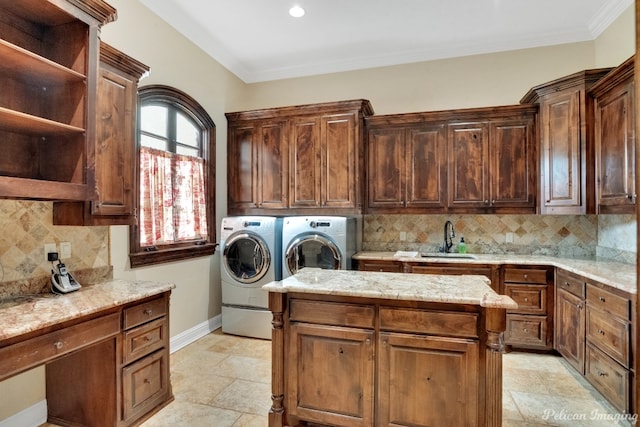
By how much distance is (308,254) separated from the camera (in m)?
3.75

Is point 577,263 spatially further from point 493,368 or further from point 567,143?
point 493,368

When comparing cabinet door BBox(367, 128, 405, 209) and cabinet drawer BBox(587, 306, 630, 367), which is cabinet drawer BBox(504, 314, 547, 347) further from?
cabinet door BBox(367, 128, 405, 209)

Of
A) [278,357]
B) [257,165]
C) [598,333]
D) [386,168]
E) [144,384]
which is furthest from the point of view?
[257,165]

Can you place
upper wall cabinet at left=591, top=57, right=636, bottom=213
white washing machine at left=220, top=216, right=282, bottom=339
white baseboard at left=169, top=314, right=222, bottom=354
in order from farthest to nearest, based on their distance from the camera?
1. white washing machine at left=220, top=216, right=282, bottom=339
2. white baseboard at left=169, top=314, right=222, bottom=354
3. upper wall cabinet at left=591, top=57, right=636, bottom=213

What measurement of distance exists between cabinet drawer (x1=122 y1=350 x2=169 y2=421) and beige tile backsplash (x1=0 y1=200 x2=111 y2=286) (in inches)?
34.1

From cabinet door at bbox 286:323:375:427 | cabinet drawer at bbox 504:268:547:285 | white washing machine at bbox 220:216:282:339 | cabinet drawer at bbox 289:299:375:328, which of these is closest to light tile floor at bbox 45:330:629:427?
white washing machine at bbox 220:216:282:339

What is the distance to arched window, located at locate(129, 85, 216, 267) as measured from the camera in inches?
122

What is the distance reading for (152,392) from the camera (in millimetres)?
2328

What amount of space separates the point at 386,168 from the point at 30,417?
A: 3.70m

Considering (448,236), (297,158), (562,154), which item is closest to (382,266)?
(448,236)

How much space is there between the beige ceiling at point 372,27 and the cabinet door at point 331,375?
2.95 m

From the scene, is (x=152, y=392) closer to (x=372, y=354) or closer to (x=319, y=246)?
(x=372, y=354)

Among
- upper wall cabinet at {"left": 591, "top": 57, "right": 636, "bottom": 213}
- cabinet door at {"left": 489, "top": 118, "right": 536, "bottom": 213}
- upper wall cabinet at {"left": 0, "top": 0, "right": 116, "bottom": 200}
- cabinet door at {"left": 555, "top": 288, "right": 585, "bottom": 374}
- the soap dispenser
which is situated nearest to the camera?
upper wall cabinet at {"left": 0, "top": 0, "right": 116, "bottom": 200}

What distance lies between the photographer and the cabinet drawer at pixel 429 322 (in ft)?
5.86
